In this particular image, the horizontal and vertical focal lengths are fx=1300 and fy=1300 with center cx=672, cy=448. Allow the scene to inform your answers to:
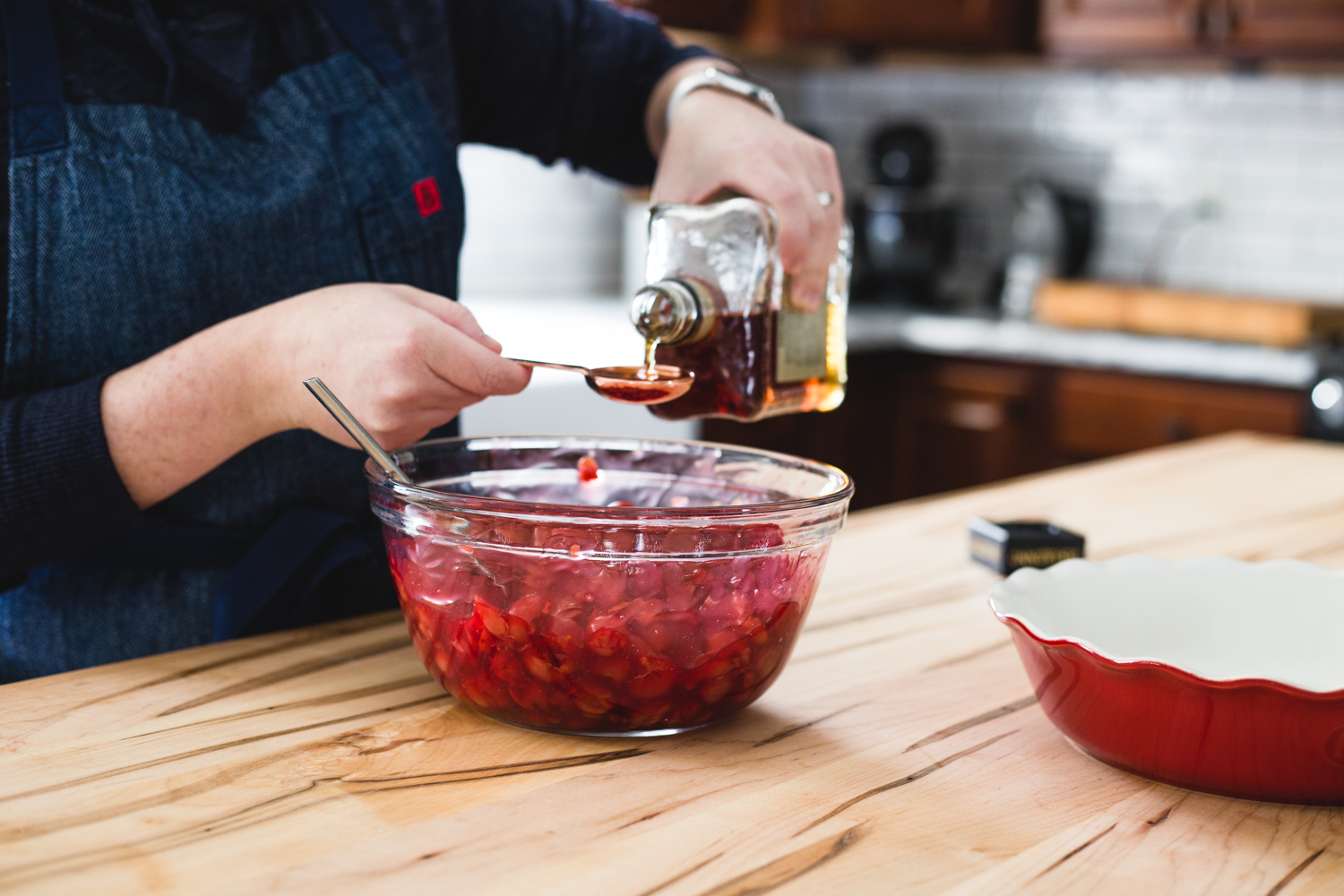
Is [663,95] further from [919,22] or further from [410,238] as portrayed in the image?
[919,22]

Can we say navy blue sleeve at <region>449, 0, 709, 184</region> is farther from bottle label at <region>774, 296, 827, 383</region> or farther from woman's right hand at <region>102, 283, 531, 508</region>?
woman's right hand at <region>102, 283, 531, 508</region>

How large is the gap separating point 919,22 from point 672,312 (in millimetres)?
2614

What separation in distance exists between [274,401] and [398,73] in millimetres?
419

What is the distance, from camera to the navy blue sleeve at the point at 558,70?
1239 millimetres

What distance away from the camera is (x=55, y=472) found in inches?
32.0

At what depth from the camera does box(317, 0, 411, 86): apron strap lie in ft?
3.50

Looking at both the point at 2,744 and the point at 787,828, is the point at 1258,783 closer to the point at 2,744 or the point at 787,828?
the point at 787,828

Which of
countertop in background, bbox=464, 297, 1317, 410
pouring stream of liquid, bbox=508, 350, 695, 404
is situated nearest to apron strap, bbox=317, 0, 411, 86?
pouring stream of liquid, bbox=508, 350, 695, 404

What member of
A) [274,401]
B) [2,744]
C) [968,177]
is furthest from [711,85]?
[968,177]

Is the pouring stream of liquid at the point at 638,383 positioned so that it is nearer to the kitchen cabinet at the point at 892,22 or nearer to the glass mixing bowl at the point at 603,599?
the glass mixing bowl at the point at 603,599

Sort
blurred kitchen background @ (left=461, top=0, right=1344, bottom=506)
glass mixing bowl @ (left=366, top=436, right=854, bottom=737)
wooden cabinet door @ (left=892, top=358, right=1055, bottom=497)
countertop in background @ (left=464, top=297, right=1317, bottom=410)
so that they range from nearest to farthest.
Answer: glass mixing bowl @ (left=366, top=436, right=854, bottom=737) < countertop in background @ (left=464, top=297, right=1317, bottom=410) < blurred kitchen background @ (left=461, top=0, right=1344, bottom=506) < wooden cabinet door @ (left=892, top=358, right=1055, bottom=497)

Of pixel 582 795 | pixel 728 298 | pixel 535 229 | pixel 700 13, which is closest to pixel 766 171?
pixel 728 298

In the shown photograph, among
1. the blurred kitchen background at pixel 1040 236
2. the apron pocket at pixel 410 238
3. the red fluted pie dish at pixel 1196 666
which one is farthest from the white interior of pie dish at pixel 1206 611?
the blurred kitchen background at pixel 1040 236

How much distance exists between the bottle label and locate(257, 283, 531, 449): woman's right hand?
25 centimetres
